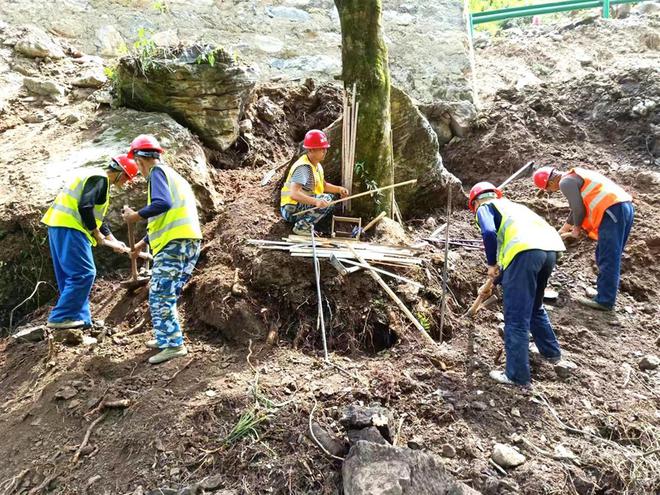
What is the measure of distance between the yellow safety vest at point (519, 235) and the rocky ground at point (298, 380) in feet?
2.87

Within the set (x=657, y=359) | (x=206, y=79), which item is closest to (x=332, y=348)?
(x=657, y=359)

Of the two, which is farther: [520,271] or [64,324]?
[64,324]

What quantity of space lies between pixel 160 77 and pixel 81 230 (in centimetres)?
251

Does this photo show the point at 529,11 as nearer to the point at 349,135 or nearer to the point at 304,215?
the point at 349,135

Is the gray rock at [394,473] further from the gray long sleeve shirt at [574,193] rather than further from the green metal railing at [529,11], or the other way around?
the green metal railing at [529,11]

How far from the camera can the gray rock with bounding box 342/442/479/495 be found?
2633mm

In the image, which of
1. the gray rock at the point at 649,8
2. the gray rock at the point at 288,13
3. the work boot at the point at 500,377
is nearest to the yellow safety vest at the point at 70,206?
the work boot at the point at 500,377

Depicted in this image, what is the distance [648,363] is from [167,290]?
12.6ft

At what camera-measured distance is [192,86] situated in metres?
6.00

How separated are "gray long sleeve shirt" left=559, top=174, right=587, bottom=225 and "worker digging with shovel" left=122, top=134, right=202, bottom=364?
3425 millimetres

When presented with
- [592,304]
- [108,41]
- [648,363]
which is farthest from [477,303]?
[108,41]

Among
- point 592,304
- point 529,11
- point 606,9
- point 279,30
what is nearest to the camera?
point 592,304

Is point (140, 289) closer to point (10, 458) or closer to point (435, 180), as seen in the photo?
point (10, 458)

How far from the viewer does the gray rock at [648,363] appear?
410 centimetres
